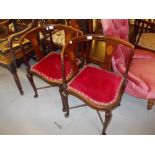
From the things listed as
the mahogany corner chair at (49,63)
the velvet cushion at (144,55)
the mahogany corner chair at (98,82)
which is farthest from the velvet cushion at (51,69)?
the velvet cushion at (144,55)

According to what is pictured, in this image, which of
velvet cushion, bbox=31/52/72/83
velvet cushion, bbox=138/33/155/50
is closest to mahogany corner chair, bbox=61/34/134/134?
velvet cushion, bbox=31/52/72/83

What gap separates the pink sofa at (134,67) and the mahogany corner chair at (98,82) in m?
0.11

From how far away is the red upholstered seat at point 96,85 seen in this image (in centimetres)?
133

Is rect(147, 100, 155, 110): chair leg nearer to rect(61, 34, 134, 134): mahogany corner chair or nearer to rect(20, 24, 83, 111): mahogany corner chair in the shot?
rect(61, 34, 134, 134): mahogany corner chair

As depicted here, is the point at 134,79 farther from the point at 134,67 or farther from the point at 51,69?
the point at 51,69

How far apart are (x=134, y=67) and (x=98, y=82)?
1.53 ft

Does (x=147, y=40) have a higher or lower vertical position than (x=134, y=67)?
higher

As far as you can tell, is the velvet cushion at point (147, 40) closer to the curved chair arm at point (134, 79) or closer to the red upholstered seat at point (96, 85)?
the curved chair arm at point (134, 79)

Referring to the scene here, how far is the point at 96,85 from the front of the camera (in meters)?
1.40

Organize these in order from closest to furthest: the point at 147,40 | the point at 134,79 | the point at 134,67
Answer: the point at 134,79, the point at 134,67, the point at 147,40

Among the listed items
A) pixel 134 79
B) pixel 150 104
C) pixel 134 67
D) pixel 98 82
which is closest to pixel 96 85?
pixel 98 82

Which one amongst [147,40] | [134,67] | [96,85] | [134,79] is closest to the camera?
[96,85]
